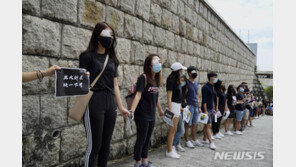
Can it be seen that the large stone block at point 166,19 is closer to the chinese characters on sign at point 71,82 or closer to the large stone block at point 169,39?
the large stone block at point 169,39

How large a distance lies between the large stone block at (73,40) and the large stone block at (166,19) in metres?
2.35

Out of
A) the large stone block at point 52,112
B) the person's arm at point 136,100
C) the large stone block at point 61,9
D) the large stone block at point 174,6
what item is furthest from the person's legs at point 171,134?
the large stone block at point 174,6

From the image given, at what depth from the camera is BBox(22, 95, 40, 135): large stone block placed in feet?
7.84

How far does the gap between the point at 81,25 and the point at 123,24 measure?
925 millimetres

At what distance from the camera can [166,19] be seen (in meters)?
5.08

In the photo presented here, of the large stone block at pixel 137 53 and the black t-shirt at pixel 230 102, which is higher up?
the large stone block at pixel 137 53

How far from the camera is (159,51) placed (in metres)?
4.85

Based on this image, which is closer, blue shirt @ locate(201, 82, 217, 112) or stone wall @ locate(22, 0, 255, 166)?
stone wall @ locate(22, 0, 255, 166)

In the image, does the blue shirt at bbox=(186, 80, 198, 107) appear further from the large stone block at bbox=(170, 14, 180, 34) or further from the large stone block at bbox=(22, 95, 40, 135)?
the large stone block at bbox=(22, 95, 40, 135)

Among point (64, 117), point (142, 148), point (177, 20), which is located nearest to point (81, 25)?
point (64, 117)

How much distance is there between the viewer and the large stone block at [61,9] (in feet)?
8.33

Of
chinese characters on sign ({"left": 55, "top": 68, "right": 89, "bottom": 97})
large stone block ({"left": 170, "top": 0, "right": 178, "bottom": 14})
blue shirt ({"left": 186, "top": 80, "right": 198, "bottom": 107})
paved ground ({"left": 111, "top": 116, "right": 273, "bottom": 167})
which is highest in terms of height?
large stone block ({"left": 170, "top": 0, "right": 178, "bottom": 14})

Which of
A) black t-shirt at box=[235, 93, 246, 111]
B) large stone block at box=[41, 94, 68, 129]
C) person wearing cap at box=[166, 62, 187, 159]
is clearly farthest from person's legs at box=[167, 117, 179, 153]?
black t-shirt at box=[235, 93, 246, 111]

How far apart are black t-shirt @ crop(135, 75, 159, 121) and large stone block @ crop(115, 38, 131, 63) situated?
0.71 meters
